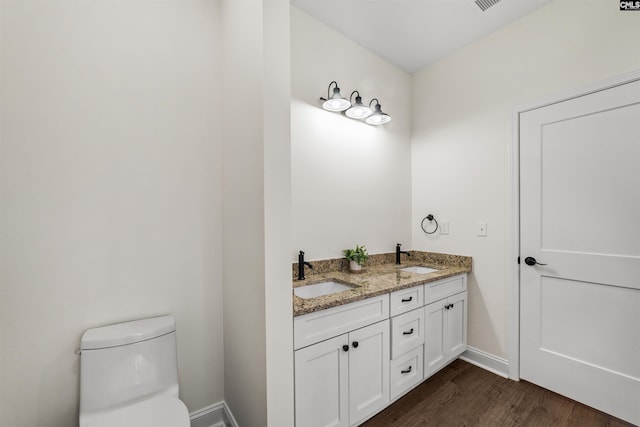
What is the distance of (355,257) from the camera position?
2.17 meters

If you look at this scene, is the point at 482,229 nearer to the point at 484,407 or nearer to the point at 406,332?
Result: the point at 406,332

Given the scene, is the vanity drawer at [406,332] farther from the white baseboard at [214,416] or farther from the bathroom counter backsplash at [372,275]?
the white baseboard at [214,416]

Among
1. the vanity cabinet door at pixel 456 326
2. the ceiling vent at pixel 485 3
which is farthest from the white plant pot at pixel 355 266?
the ceiling vent at pixel 485 3

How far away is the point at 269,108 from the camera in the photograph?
116 centimetres

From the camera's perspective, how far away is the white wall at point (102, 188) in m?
1.17

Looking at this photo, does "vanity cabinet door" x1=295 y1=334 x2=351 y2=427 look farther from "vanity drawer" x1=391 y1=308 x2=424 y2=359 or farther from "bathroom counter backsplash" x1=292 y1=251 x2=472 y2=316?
"vanity drawer" x1=391 y1=308 x2=424 y2=359

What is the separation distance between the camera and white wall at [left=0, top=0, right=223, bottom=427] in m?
1.17

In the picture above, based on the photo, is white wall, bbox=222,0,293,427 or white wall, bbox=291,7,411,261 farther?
white wall, bbox=291,7,411,261

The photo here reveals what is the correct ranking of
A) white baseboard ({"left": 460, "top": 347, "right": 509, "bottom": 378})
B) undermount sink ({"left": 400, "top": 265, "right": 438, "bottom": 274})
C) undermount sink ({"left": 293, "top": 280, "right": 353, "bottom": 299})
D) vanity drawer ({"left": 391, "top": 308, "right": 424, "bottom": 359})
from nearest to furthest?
vanity drawer ({"left": 391, "top": 308, "right": 424, "bottom": 359}), undermount sink ({"left": 293, "top": 280, "right": 353, "bottom": 299}), white baseboard ({"left": 460, "top": 347, "right": 509, "bottom": 378}), undermount sink ({"left": 400, "top": 265, "right": 438, "bottom": 274})

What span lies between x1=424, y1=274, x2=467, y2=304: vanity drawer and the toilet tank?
169cm

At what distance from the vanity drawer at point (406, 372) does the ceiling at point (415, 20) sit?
2.52m

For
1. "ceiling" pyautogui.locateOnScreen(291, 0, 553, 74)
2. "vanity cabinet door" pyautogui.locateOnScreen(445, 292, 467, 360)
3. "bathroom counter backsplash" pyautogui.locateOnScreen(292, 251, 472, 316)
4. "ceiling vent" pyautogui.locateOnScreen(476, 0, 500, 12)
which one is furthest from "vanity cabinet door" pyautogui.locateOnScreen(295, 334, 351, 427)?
"ceiling vent" pyautogui.locateOnScreen(476, 0, 500, 12)

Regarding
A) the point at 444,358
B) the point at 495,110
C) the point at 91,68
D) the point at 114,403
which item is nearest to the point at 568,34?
the point at 495,110

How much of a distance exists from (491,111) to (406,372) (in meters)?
2.21
